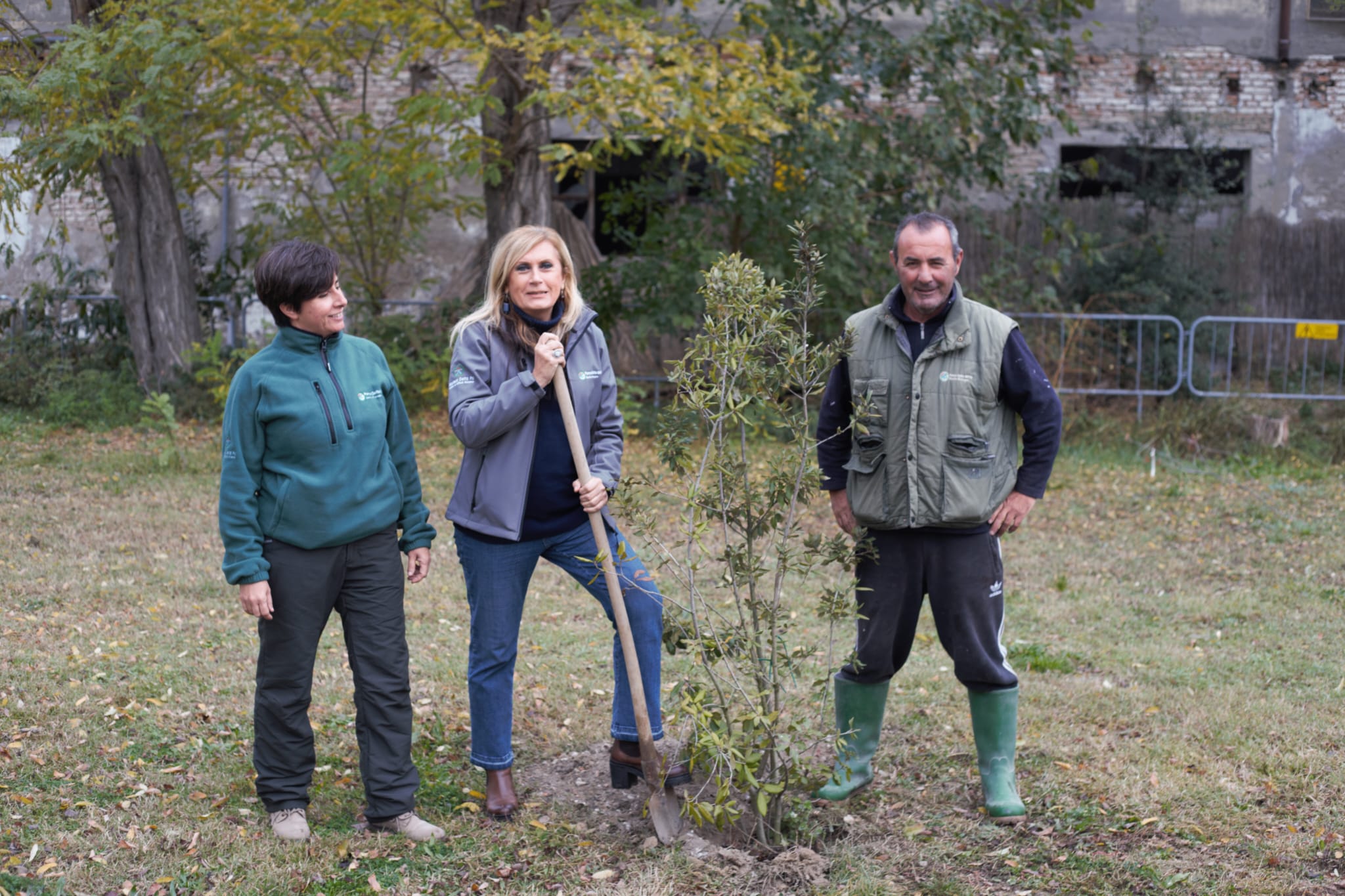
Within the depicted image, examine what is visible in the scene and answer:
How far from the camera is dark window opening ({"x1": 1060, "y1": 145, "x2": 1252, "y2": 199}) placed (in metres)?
13.6

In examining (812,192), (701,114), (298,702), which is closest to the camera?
(298,702)

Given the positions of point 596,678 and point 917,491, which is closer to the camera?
point 917,491

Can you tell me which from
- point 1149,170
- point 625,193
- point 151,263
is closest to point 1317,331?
point 1149,170

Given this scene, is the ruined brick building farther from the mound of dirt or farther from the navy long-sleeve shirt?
the navy long-sleeve shirt

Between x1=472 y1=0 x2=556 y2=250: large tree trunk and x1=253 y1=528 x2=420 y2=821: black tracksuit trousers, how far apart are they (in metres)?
7.17

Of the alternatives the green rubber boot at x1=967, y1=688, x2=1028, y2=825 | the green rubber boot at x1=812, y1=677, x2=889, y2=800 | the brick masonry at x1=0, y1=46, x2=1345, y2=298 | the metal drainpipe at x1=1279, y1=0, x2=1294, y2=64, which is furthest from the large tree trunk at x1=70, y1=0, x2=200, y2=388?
the metal drainpipe at x1=1279, y1=0, x2=1294, y2=64

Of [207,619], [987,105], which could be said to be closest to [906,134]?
[987,105]

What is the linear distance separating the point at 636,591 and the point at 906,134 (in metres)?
8.65

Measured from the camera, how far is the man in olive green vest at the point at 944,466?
364 centimetres

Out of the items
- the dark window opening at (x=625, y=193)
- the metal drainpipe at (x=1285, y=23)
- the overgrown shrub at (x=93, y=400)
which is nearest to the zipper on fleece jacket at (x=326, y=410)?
the dark window opening at (x=625, y=193)

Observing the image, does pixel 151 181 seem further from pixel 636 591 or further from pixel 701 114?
pixel 636 591

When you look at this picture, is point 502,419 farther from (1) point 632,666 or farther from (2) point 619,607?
(1) point 632,666

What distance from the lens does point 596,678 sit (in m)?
5.32

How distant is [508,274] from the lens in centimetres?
360
